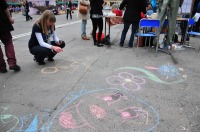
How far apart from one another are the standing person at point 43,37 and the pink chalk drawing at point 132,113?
6.10ft

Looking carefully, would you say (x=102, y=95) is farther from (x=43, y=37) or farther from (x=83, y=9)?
(x=83, y=9)

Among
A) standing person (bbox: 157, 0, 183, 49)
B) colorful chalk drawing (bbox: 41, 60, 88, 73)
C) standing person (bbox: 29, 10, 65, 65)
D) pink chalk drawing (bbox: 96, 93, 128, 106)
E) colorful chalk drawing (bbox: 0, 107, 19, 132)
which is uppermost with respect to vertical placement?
standing person (bbox: 157, 0, 183, 49)

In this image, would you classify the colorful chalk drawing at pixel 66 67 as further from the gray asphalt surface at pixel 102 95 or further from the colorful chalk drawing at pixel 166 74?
the colorful chalk drawing at pixel 166 74

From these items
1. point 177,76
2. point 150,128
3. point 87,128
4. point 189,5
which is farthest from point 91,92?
point 189,5

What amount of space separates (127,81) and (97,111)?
3.74 feet

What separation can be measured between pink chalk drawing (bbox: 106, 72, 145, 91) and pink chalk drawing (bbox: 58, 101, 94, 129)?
1064 mm

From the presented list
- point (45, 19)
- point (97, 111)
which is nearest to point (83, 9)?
point (45, 19)

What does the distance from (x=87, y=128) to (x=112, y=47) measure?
161 inches

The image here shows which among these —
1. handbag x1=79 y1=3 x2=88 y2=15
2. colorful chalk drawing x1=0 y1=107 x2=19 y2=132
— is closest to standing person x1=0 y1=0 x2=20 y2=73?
colorful chalk drawing x1=0 y1=107 x2=19 y2=132

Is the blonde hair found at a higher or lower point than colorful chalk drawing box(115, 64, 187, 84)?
higher

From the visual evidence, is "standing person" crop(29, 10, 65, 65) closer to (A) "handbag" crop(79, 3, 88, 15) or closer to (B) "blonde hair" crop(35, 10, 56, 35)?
(B) "blonde hair" crop(35, 10, 56, 35)

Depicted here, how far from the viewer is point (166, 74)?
158 inches

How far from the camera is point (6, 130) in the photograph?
2.29 m

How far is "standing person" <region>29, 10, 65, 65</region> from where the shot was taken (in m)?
3.88
